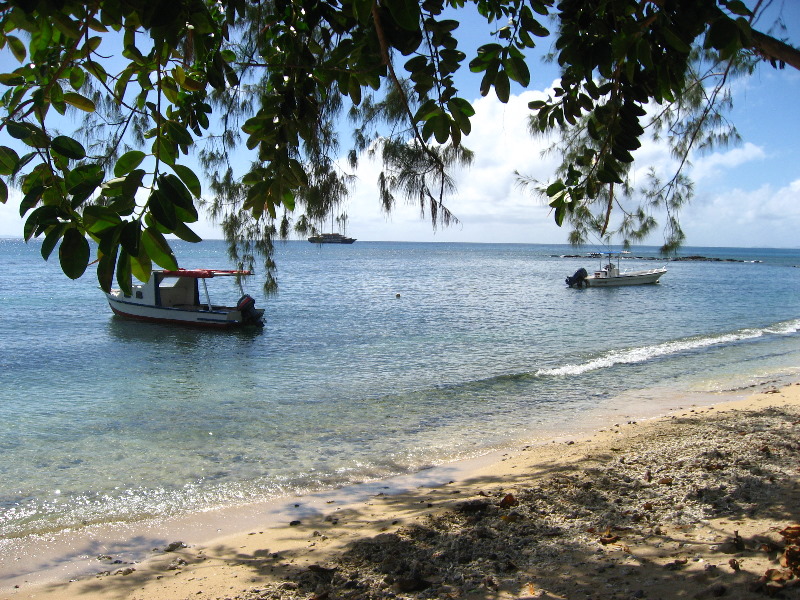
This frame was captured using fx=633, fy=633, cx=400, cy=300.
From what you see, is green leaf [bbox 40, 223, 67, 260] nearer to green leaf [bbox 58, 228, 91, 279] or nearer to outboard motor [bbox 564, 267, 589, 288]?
green leaf [bbox 58, 228, 91, 279]

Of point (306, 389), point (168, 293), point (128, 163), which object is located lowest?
point (306, 389)

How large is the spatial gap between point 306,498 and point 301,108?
384 cm

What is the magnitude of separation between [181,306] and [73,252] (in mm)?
23020

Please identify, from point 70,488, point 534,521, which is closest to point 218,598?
point 534,521

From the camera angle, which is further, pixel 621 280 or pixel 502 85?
pixel 621 280

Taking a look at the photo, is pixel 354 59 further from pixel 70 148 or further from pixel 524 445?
pixel 524 445

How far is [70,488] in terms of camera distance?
22.2 feet

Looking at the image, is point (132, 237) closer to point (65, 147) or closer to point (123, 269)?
point (123, 269)

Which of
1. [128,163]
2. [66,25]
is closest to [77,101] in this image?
[66,25]

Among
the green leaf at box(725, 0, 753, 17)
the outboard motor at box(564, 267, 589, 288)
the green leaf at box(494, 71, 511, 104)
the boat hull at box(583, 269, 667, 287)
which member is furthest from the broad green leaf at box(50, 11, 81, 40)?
the boat hull at box(583, 269, 667, 287)

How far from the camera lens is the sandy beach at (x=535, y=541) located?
10.6 ft

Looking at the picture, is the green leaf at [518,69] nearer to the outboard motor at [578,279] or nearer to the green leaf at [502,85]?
the green leaf at [502,85]

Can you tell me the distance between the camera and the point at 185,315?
878 inches

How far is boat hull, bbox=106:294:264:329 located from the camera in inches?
854
